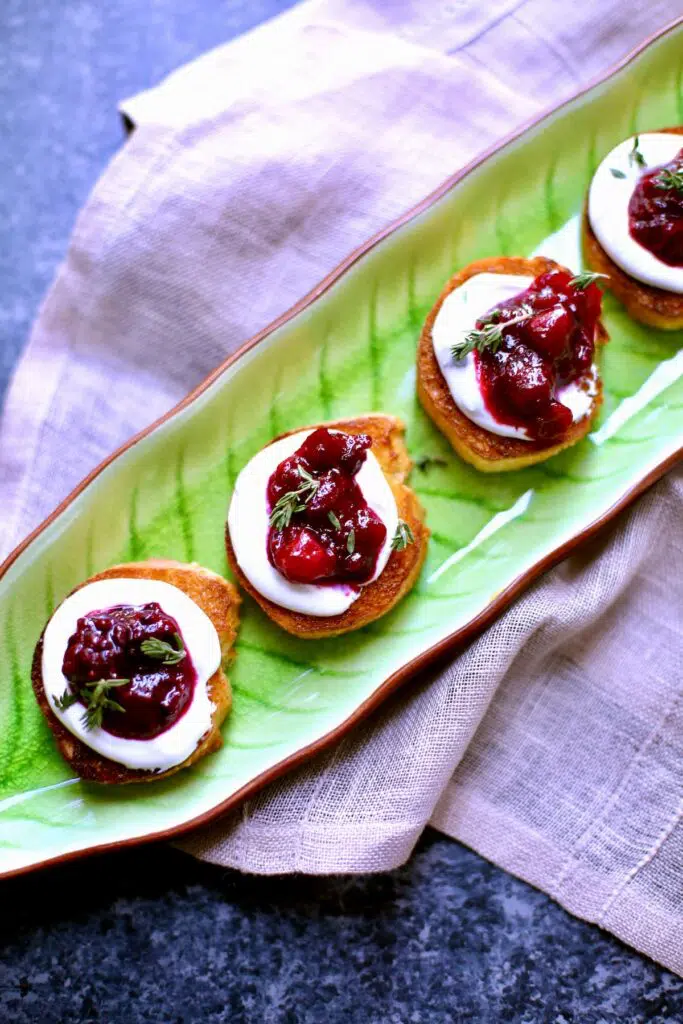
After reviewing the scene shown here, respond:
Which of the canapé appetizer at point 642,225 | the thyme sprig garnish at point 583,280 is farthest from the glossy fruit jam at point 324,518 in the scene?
the canapé appetizer at point 642,225

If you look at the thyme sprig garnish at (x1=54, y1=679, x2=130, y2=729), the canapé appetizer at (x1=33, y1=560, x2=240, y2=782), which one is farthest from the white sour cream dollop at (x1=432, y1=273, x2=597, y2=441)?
the thyme sprig garnish at (x1=54, y1=679, x2=130, y2=729)

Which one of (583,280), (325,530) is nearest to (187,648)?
(325,530)

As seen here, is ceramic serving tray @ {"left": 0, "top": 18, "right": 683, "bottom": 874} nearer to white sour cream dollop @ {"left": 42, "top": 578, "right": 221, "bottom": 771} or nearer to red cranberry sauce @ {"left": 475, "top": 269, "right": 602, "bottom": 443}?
white sour cream dollop @ {"left": 42, "top": 578, "right": 221, "bottom": 771}

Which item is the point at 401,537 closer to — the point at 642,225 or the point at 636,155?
the point at 642,225

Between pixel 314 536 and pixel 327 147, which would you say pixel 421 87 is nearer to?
pixel 327 147

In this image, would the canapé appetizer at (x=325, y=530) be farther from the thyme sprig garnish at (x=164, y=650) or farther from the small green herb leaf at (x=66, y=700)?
the small green herb leaf at (x=66, y=700)

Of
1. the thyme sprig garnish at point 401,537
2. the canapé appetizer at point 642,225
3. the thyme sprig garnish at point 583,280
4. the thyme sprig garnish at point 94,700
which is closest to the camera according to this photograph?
the thyme sprig garnish at point 94,700
